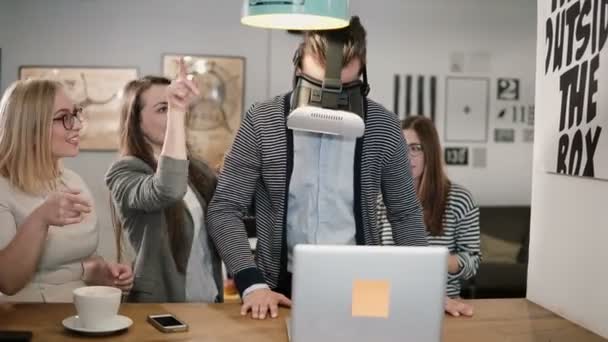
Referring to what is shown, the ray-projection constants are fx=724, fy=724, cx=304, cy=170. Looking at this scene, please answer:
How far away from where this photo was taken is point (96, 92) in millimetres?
5105

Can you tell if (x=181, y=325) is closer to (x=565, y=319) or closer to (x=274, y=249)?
(x=274, y=249)

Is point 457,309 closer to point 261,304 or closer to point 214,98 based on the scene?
point 261,304

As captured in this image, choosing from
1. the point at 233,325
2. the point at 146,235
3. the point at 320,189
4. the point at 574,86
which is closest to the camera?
the point at 233,325

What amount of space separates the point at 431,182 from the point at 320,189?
1.14m

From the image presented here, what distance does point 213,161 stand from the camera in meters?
5.20

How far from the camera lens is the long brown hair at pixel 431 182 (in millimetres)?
3043

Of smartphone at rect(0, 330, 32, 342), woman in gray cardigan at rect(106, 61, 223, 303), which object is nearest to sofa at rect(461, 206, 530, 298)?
woman in gray cardigan at rect(106, 61, 223, 303)

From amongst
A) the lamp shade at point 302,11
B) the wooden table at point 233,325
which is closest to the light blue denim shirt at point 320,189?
the wooden table at point 233,325

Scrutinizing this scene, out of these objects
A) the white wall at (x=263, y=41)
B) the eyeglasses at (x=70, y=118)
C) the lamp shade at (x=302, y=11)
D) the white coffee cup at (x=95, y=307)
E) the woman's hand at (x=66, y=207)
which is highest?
the white wall at (x=263, y=41)

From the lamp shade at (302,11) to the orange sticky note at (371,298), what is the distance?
59 cm

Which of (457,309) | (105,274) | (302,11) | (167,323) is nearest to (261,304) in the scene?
(167,323)

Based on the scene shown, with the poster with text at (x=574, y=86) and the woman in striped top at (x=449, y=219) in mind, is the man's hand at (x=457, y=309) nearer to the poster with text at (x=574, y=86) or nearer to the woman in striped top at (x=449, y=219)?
the poster with text at (x=574, y=86)

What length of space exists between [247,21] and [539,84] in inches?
38.7

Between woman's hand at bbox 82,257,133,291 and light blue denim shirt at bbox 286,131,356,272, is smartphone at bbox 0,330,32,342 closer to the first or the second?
woman's hand at bbox 82,257,133,291
